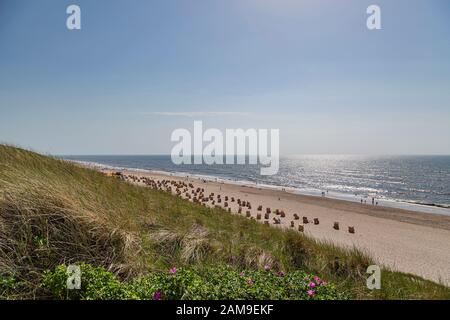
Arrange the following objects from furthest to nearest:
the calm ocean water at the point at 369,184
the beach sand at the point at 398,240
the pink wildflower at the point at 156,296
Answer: the calm ocean water at the point at 369,184, the beach sand at the point at 398,240, the pink wildflower at the point at 156,296

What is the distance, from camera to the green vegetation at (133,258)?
333cm

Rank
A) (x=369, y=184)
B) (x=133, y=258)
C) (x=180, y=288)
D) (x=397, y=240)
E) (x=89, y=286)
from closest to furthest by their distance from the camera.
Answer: (x=89, y=286)
(x=180, y=288)
(x=133, y=258)
(x=397, y=240)
(x=369, y=184)

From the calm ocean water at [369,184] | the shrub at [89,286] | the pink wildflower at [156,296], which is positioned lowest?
the calm ocean water at [369,184]

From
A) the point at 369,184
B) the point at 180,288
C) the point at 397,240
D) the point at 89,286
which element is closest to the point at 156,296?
the point at 180,288

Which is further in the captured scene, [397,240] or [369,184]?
[369,184]

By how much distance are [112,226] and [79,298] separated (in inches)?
64.6

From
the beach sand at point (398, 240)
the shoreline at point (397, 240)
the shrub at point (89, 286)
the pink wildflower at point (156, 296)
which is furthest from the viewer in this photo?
the beach sand at point (398, 240)

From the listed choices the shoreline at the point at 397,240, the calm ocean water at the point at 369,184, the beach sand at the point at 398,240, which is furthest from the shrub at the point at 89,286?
the calm ocean water at the point at 369,184

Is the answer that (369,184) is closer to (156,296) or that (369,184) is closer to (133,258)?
(133,258)

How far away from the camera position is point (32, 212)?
4.27 m

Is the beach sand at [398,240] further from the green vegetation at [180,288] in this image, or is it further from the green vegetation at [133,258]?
the green vegetation at [180,288]

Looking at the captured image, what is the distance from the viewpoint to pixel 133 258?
14.1 ft

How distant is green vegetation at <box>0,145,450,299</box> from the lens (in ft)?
10.9
